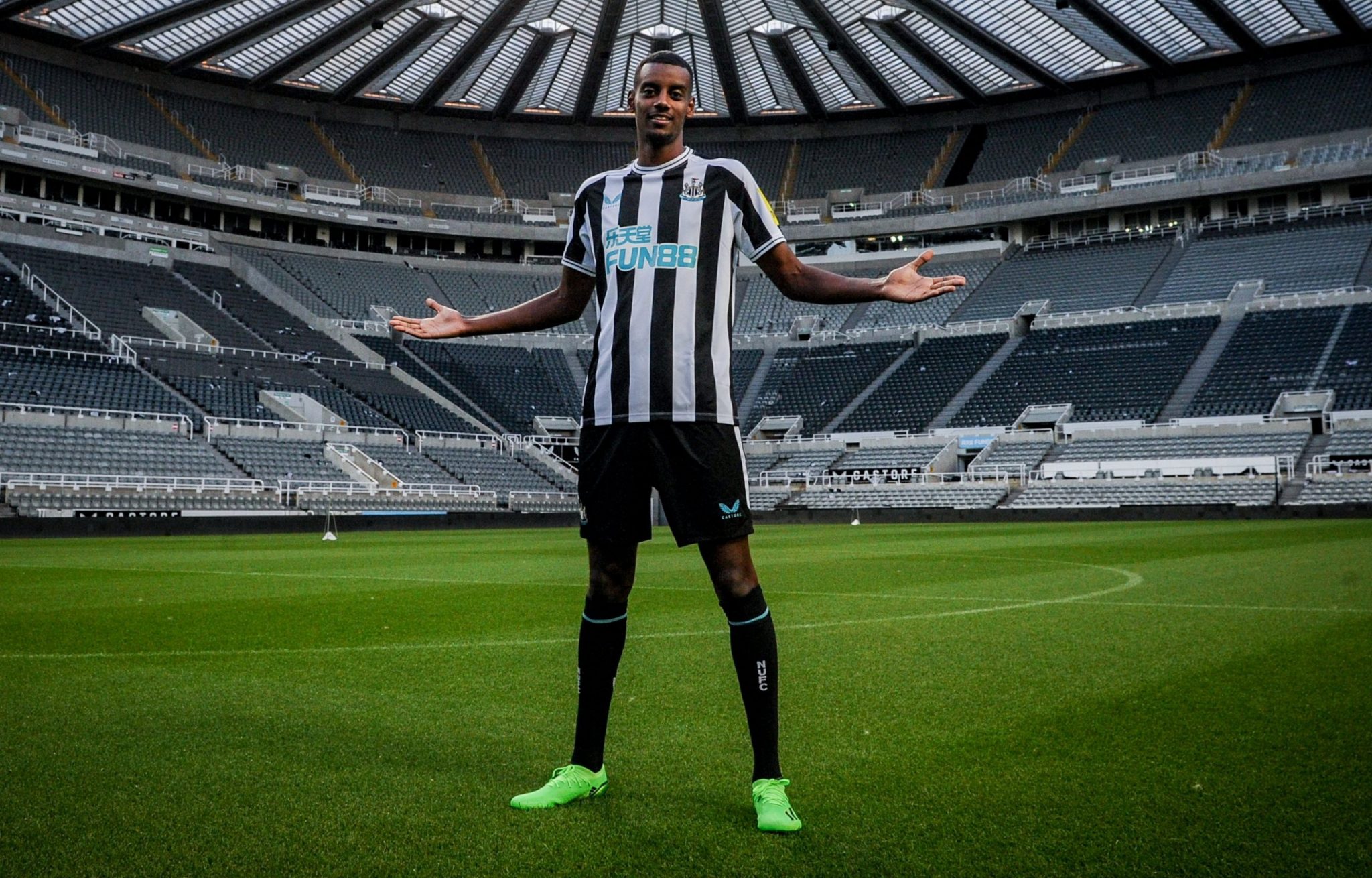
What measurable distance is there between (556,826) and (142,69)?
2544 inches

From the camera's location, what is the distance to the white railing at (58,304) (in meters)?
42.6

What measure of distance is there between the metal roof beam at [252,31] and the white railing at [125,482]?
21.9 metres

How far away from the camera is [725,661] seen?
20.1 feet

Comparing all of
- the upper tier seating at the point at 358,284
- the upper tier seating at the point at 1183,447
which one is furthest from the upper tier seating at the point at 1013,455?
the upper tier seating at the point at 358,284

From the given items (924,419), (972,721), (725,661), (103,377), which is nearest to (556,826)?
(972,721)

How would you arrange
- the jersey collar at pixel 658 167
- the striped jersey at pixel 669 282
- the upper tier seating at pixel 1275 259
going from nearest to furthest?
the striped jersey at pixel 669 282 → the jersey collar at pixel 658 167 → the upper tier seating at pixel 1275 259

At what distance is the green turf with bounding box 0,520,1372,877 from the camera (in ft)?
9.36

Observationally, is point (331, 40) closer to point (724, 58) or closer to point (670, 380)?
point (724, 58)

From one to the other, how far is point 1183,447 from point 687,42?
31.1 metres

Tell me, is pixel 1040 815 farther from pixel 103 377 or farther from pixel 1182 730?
pixel 103 377

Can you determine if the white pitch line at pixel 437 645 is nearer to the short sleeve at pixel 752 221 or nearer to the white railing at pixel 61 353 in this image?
the short sleeve at pixel 752 221

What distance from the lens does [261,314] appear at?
51.4 metres

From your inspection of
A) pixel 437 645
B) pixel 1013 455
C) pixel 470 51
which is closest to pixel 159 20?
pixel 470 51

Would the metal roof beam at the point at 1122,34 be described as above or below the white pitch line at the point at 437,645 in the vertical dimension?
above
